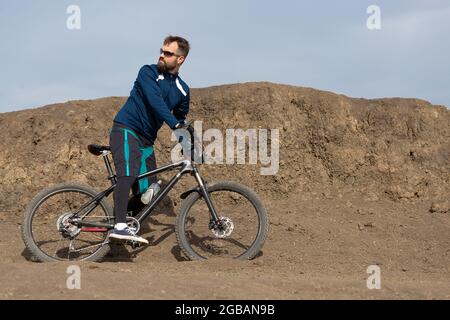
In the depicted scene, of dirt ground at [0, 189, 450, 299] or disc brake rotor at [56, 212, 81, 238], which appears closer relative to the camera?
dirt ground at [0, 189, 450, 299]

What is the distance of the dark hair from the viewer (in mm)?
6797

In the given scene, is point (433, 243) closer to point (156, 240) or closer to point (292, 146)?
point (292, 146)

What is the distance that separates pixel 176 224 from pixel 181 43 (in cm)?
186

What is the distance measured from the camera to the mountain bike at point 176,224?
677cm

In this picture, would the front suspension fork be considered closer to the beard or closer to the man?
the man

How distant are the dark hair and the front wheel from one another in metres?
1.40

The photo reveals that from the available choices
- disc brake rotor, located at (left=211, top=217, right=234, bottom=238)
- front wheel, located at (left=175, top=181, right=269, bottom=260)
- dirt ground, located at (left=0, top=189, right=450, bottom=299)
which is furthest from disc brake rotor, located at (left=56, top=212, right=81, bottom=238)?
disc brake rotor, located at (left=211, top=217, right=234, bottom=238)

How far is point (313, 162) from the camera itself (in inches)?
374

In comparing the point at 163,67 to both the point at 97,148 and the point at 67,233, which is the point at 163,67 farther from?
the point at 67,233

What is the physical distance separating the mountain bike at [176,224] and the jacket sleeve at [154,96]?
572 millimetres

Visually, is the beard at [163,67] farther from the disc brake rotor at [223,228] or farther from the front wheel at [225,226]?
the disc brake rotor at [223,228]

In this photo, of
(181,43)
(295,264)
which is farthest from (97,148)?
(295,264)

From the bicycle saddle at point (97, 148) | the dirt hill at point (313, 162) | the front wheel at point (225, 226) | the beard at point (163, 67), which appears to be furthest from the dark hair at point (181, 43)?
the dirt hill at point (313, 162)
